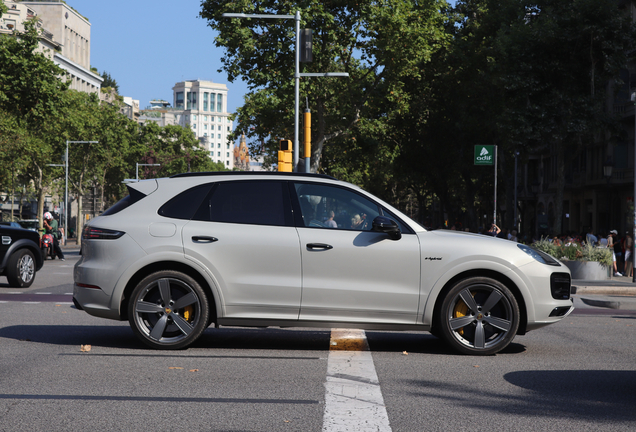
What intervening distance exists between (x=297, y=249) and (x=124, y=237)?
1.70 metres

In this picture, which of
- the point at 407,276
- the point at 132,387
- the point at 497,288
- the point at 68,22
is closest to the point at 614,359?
the point at 497,288

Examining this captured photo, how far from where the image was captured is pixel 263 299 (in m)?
7.82

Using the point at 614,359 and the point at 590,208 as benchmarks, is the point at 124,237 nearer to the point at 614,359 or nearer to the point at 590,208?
the point at 614,359

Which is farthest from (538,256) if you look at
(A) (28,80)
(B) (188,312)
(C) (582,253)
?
(A) (28,80)

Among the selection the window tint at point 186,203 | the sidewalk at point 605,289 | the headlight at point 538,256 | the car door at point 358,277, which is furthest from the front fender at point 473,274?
the sidewalk at point 605,289

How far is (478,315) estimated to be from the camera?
7.88 metres

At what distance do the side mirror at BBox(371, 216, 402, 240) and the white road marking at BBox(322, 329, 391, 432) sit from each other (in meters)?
1.18

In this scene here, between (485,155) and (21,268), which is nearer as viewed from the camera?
(21,268)

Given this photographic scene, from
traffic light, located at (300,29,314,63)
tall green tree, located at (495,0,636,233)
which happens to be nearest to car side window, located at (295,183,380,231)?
traffic light, located at (300,29,314,63)

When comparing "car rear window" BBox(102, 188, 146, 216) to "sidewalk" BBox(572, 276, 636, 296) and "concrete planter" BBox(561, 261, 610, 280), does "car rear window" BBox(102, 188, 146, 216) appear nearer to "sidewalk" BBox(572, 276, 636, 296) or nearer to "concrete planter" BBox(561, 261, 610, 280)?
"sidewalk" BBox(572, 276, 636, 296)

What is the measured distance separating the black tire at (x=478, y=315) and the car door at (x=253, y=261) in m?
1.48

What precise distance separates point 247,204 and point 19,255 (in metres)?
9.75

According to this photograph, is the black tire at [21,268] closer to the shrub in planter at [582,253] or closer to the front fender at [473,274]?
the front fender at [473,274]

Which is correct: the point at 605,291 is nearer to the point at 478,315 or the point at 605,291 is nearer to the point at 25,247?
the point at 478,315
